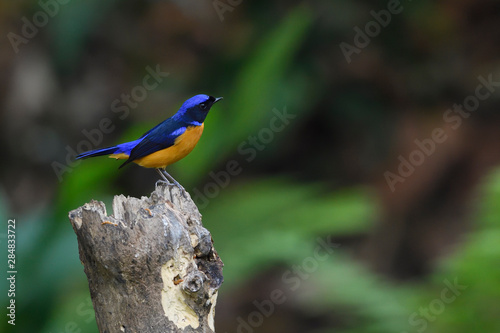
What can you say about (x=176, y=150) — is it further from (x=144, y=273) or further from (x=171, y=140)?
(x=144, y=273)

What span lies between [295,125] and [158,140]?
15.3 ft

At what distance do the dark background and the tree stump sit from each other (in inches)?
96.5

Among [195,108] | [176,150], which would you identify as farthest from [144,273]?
[195,108]

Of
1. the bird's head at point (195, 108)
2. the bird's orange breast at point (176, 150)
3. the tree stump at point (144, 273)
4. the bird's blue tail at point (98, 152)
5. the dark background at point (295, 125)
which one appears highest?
the dark background at point (295, 125)

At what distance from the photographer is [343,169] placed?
8.11 metres

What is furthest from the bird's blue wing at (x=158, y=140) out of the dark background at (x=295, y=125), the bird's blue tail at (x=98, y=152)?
the dark background at (x=295, y=125)

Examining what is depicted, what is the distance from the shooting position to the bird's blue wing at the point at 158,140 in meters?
3.15

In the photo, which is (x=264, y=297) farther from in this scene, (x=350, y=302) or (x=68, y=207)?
(x=68, y=207)

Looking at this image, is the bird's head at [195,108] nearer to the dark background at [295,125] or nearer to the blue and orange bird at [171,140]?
the blue and orange bird at [171,140]

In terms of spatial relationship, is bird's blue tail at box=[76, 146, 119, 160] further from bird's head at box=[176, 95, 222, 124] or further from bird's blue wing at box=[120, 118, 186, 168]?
bird's head at box=[176, 95, 222, 124]

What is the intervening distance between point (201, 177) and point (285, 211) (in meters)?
0.69

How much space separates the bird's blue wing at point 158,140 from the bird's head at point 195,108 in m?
0.05

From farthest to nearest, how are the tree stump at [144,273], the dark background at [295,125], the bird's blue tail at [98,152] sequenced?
the dark background at [295,125], the bird's blue tail at [98,152], the tree stump at [144,273]

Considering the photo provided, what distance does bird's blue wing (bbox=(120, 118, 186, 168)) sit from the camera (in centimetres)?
315
